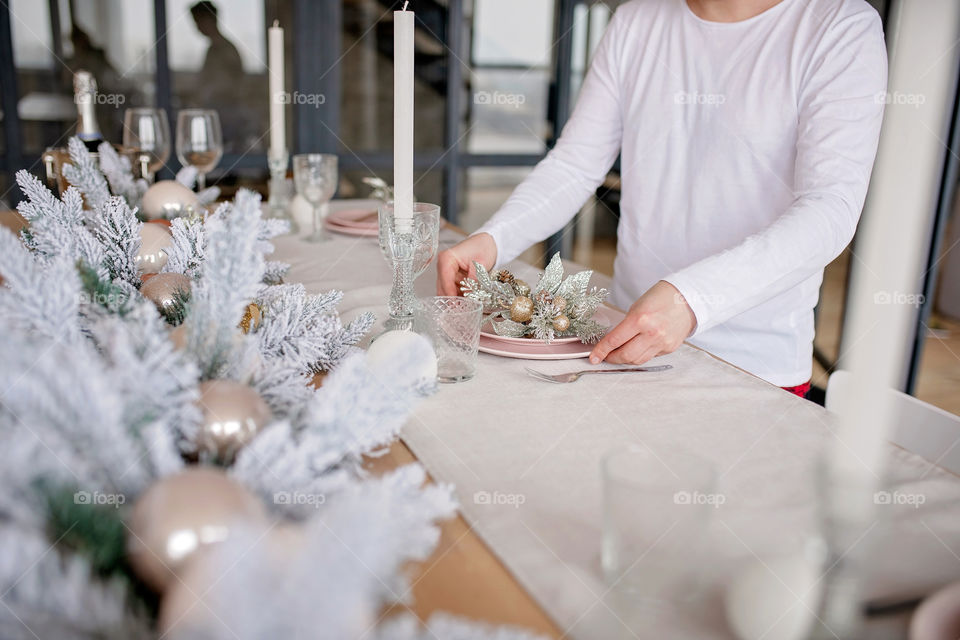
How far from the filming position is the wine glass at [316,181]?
63.2 inches

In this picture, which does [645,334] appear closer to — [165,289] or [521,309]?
[521,309]

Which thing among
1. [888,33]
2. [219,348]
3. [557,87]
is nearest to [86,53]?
[557,87]

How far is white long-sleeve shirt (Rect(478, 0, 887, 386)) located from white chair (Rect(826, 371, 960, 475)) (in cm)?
23

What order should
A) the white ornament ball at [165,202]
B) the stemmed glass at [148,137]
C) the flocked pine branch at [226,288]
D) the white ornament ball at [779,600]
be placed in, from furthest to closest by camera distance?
the stemmed glass at [148,137], the white ornament ball at [165,202], the flocked pine branch at [226,288], the white ornament ball at [779,600]

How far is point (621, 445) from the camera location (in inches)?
28.5

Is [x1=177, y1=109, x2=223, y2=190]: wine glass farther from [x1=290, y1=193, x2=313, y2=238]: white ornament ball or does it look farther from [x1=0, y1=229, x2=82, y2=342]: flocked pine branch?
[x1=0, y1=229, x2=82, y2=342]: flocked pine branch

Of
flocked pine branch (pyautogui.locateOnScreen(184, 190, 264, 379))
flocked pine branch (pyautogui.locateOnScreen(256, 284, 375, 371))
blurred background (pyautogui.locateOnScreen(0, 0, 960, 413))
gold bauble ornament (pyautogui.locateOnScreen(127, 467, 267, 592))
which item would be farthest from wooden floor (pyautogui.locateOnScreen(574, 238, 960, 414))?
gold bauble ornament (pyautogui.locateOnScreen(127, 467, 267, 592))

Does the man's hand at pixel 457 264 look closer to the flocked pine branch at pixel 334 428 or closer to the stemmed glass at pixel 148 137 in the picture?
the flocked pine branch at pixel 334 428

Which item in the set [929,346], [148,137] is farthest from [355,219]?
[929,346]

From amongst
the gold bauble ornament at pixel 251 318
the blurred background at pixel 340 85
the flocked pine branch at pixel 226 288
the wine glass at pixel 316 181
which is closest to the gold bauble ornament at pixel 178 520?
the flocked pine branch at pixel 226 288

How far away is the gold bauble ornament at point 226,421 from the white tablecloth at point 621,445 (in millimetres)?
180

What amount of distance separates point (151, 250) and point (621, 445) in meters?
0.64

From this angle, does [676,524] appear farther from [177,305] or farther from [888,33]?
[888,33]

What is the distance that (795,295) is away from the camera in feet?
4.59
